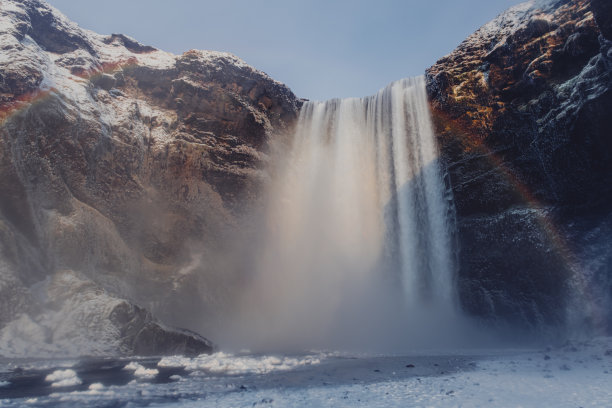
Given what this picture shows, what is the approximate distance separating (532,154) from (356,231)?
30.7 ft

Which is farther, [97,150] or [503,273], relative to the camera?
[503,273]

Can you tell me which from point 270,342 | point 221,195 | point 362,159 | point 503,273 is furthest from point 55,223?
point 503,273

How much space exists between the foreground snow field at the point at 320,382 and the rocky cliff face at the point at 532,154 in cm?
528

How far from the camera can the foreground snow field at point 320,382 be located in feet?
17.7

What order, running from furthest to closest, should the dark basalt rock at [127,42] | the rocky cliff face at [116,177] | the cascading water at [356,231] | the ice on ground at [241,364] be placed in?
1. the dark basalt rock at [127,42]
2. the cascading water at [356,231]
3. the rocky cliff face at [116,177]
4. the ice on ground at [241,364]

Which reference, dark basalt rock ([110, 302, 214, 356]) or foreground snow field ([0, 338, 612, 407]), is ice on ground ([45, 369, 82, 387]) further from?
dark basalt rock ([110, 302, 214, 356])

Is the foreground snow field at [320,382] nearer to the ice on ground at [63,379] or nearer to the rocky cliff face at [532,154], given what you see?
the ice on ground at [63,379]

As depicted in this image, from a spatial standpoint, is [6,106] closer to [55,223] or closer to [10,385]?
[55,223]

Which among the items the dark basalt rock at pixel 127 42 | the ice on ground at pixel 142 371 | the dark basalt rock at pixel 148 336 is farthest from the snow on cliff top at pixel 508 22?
the ice on ground at pixel 142 371

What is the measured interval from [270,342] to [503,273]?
432 inches

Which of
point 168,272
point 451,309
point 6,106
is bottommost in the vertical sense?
point 451,309

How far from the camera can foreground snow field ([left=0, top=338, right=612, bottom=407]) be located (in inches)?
212

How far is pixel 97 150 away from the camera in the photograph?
48.4ft

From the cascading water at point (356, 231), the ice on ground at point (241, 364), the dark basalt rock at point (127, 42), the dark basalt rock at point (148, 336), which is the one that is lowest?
the ice on ground at point (241, 364)
